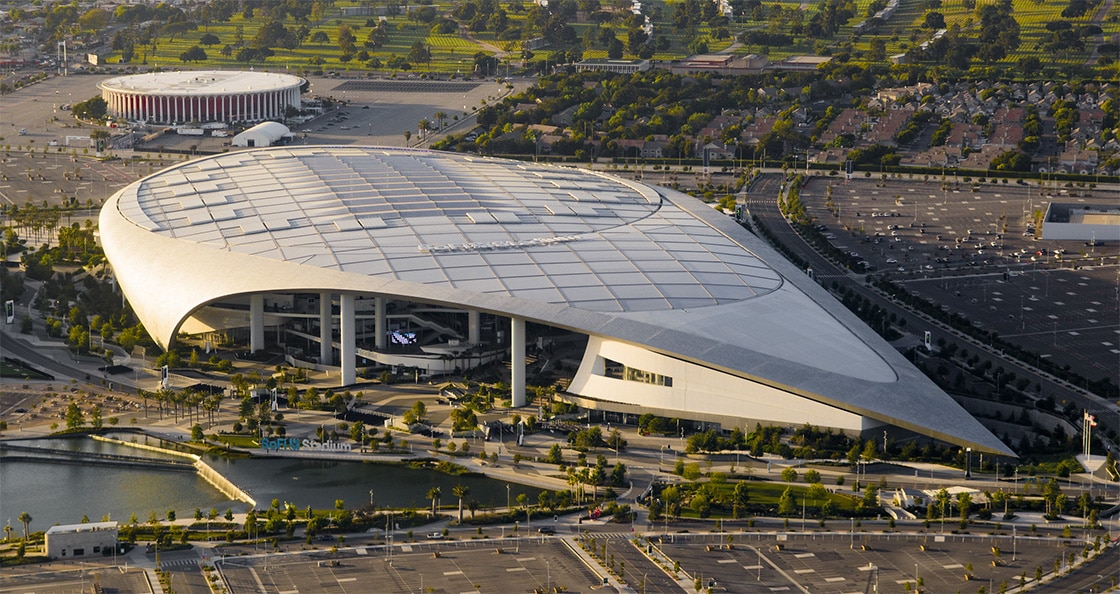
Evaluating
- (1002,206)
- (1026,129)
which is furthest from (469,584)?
(1026,129)

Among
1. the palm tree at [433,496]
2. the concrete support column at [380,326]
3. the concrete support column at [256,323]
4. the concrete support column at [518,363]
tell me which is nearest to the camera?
the palm tree at [433,496]

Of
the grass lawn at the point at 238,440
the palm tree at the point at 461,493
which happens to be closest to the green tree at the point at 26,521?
the grass lawn at the point at 238,440

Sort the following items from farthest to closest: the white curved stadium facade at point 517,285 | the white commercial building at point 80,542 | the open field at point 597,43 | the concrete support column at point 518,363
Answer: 1. the open field at point 597,43
2. the concrete support column at point 518,363
3. the white curved stadium facade at point 517,285
4. the white commercial building at point 80,542

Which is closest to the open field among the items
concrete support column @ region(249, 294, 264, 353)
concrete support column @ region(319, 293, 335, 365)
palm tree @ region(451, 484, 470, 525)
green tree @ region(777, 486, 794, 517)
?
concrete support column @ region(249, 294, 264, 353)

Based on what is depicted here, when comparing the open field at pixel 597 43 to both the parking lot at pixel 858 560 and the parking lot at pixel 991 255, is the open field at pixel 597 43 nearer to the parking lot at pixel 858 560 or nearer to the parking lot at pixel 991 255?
the parking lot at pixel 991 255

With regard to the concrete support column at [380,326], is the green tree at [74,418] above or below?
below

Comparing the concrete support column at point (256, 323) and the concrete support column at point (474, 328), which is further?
the concrete support column at point (256, 323)

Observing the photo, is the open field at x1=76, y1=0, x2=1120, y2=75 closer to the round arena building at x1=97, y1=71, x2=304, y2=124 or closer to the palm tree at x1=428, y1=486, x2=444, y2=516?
the round arena building at x1=97, y1=71, x2=304, y2=124

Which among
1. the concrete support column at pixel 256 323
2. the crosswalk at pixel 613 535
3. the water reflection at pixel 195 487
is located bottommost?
the water reflection at pixel 195 487
